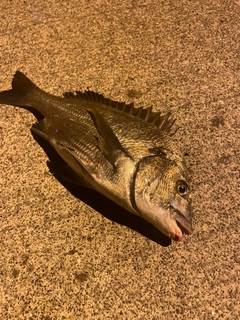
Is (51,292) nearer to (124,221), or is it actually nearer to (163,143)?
(124,221)

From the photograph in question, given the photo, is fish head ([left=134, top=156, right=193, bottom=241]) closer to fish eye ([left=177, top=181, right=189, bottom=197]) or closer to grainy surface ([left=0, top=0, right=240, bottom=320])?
fish eye ([left=177, top=181, right=189, bottom=197])

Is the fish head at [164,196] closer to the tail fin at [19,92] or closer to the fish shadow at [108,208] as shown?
the fish shadow at [108,208]

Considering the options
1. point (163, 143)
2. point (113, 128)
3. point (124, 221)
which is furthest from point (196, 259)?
point (113, 128)

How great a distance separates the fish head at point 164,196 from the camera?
4.37 ft

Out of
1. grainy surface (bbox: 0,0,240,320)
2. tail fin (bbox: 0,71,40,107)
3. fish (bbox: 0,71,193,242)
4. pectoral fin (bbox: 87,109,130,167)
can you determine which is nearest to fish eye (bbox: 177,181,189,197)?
fish (bbox: 0,71,193,242)

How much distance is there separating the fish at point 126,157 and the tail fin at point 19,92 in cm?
19

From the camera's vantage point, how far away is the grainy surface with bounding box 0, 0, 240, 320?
4.95 feet

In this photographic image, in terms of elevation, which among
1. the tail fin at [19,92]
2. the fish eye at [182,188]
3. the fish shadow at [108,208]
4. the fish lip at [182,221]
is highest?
the fish eye at [182,188]

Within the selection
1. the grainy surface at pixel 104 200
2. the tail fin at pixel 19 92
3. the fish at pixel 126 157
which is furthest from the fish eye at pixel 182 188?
the tail fin at pixel 19 92

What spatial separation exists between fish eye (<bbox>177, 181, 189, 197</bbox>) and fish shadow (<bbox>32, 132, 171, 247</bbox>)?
0.32 meters

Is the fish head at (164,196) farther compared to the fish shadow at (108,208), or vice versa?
the fish shadow at (108,208)

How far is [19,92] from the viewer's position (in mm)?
1791

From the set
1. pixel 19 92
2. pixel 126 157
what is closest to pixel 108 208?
pixel 126 157

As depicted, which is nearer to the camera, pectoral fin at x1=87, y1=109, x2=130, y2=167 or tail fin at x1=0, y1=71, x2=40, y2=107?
pectoral fin at x1=87, y1=109, x2=130, y2=167
